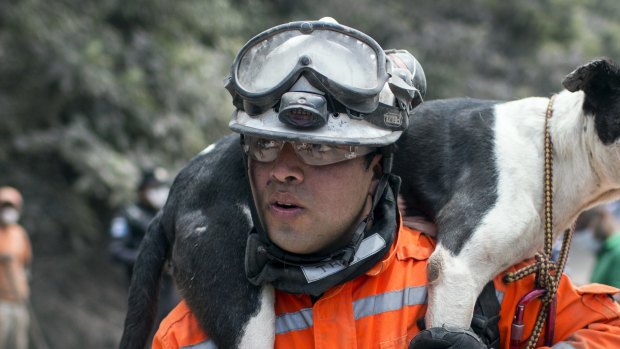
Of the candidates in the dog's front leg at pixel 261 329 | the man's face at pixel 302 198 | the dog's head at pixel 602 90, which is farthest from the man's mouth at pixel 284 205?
the dog's head at pixel 602 90

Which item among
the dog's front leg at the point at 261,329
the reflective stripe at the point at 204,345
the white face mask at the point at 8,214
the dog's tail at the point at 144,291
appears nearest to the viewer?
the dog's front leg at the point at 261,329

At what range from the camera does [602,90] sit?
2748 mm

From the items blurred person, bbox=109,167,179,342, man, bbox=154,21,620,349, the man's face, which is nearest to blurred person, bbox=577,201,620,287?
man, bbox=154,21,620,349

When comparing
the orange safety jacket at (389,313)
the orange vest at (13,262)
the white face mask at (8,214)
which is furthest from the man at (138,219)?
the orange safety jacket at (389,313)

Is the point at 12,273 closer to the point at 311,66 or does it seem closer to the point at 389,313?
the point at 389,313

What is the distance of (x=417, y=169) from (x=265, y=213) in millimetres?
648

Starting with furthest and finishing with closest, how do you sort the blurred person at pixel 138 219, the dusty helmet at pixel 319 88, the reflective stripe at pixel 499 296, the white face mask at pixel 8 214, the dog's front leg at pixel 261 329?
the white face mask at pixel 8 214 < the blurred person at pixel 138 219 < the reflective stripe at pixel 499 296 < the dog's front leg at pixel 261 329 < the dusty helmet at pixel 319 88

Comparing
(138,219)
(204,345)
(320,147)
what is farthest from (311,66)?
(138,219)

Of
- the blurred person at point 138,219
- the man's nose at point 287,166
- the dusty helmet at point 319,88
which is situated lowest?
the blurred person at point 138,219

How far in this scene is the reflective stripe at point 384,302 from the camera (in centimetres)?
258

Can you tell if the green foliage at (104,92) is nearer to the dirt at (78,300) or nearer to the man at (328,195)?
the dirt at (78,300)

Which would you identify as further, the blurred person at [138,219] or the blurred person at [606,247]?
the blurred person at [138,219]

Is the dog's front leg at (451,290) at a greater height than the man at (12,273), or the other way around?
the dog's front leg at (451,290)

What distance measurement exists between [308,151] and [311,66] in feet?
0.78
